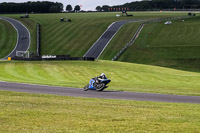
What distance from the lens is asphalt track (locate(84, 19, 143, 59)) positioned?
9820cm

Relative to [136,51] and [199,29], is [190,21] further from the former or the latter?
[136,51]

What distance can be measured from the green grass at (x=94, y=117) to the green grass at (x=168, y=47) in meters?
60.1

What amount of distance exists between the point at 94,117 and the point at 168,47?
265 ft

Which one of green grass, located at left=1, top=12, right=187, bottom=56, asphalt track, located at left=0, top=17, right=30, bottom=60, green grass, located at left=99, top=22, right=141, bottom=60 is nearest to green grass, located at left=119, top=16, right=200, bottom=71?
green grass, located at left=99, top=22, right=141, bottom=60

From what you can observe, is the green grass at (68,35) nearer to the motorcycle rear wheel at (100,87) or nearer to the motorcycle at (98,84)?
the motorcycle at (98,84)

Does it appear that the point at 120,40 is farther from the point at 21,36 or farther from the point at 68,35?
the point at 21,36

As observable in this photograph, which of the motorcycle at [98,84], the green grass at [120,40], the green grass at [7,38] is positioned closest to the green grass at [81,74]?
the motorcycle at [98,84]

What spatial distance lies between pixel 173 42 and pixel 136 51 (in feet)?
41.0

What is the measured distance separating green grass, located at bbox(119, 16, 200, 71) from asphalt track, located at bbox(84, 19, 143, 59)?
8.00 metres

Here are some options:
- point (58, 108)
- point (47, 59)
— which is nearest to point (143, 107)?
point (58, 108)

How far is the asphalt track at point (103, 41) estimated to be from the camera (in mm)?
98200

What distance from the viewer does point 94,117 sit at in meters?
17.6

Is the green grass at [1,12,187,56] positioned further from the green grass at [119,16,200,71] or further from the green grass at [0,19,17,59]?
the green grass at [119,16,200,71]

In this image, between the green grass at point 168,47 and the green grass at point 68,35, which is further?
the green grass at point 68,35
